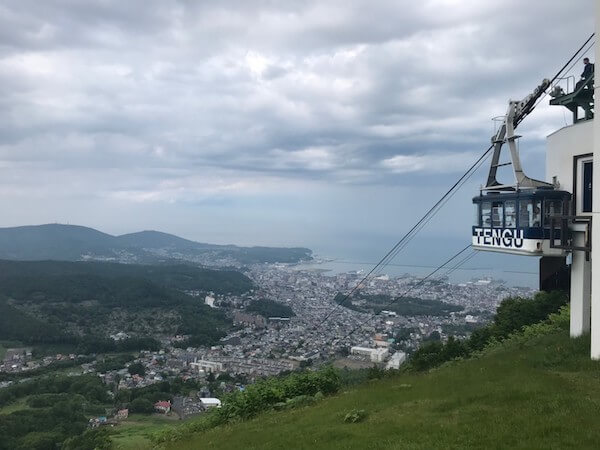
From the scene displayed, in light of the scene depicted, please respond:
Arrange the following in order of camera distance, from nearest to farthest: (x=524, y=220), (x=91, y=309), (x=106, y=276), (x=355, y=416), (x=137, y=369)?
(x=355, y=416)
(x=524, y=220)
(x=137, y=369)
(x=91, y=309)
(x=106, y=276)

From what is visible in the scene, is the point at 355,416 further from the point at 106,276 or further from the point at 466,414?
the point at 106,276

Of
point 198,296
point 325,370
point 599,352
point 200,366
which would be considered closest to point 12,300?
point 198,296

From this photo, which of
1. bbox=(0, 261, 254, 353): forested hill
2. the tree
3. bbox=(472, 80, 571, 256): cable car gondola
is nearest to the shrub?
bbox=(472, 80, 571, 256): cable car gondola

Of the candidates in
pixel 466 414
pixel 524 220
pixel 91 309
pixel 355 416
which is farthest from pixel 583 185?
pixel 91 309

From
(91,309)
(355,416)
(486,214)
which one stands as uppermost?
(486,214)

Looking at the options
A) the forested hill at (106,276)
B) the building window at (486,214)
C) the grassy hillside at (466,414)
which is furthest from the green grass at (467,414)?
the forested hill at (106,276)

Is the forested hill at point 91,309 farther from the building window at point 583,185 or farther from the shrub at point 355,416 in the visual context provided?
the shrub at point 355,416
